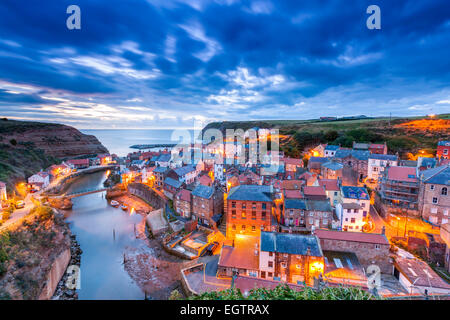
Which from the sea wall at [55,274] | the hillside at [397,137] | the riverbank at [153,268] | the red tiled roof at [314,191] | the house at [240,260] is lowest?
the riverbank at [153,268]

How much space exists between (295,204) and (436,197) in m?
15.1

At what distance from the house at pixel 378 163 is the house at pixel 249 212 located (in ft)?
81.5

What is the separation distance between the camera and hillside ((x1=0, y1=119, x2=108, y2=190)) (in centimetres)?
4669

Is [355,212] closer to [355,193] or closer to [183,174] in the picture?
[355,193]

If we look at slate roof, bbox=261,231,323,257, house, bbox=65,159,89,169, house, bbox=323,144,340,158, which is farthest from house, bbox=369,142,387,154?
house, bbox=65,159,89,169

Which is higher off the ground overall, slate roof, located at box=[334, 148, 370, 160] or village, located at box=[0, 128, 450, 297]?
slate roof, located at box=[334, 148, 370, 160]

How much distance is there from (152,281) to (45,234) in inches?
504

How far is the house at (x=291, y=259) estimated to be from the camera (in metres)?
16.7

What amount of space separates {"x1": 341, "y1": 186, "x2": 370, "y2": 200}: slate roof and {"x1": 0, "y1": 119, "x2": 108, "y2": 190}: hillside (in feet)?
180

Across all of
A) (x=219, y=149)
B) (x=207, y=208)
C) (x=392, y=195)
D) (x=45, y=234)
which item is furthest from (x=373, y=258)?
(x=219, y=149)

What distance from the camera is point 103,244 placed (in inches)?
1068

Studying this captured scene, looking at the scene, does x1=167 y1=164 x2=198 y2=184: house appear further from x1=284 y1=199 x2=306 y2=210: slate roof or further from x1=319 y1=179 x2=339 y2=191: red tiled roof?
x1=319 y1=179 x2=339 y2=191: red tiled roof

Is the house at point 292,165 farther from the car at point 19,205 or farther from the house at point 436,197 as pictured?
the car at point 19,205

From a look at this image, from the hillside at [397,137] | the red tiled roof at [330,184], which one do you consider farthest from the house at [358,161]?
the hillside at [397,137]
